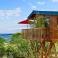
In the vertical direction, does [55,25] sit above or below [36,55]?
above

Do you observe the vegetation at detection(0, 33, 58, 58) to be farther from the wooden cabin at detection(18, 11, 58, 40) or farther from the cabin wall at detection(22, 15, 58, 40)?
the cabin wall at detection(22, 15, 58, 40)

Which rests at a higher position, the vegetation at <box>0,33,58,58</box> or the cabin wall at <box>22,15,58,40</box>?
the cabin wall at <box>22,15,58,40</box>

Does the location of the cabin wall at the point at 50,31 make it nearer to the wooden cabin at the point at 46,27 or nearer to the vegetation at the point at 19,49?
the wooden cabin at the point at 46,27

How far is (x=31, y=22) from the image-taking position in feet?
95.8

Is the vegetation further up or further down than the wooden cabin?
further down

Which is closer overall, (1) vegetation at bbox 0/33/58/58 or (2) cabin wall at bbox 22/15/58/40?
(2) cabin wall at bbox 22/15/58/40

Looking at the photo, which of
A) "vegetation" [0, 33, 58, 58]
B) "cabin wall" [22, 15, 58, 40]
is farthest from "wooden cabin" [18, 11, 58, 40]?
"vegetation" [0, 33, 58, 58]

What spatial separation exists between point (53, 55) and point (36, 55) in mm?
1925

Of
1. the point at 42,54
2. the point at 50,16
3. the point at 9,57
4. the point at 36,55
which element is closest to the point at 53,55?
the point at 36,55

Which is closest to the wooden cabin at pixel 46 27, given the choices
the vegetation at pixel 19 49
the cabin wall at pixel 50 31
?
the cabin wall at pixel 50 31

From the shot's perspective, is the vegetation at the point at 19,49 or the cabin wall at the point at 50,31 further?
the vegetation at the point at 19,49

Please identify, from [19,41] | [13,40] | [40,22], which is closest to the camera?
[40,22]

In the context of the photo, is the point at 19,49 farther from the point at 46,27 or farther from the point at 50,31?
the point at 50,31

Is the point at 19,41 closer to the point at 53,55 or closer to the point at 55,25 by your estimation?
the point at 53,55
